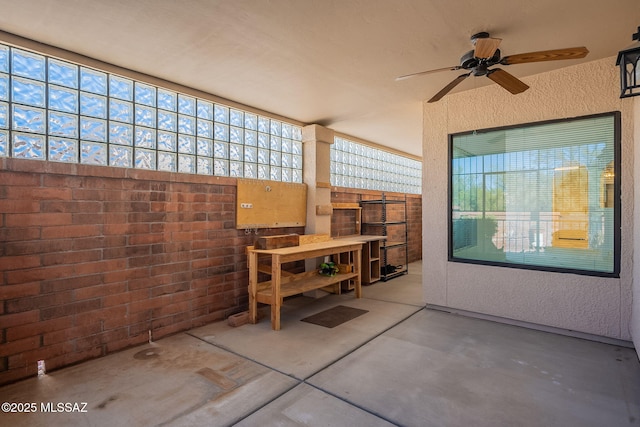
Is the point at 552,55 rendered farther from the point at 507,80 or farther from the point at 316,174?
the point at 316,174

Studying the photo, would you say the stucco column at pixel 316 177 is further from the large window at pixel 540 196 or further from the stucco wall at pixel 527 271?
the large window at pixel 540 196

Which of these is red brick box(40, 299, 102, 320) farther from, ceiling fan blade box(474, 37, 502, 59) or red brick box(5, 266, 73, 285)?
ceiling fan blade box(474, 37, 502, 59)

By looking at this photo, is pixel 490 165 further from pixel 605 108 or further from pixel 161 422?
pixel 161 422

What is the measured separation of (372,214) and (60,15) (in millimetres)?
5516

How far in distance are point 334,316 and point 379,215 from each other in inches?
129

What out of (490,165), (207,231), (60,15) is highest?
(60,15)

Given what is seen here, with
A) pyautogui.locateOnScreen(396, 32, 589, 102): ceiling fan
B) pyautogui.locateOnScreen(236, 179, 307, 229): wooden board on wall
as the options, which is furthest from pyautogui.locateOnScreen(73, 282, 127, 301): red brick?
pyautogui.locateOnScreen(396, 32, 589, 102): ceiling fan

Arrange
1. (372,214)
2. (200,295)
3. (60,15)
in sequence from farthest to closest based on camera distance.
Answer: (372,214) < (200,295) < (60,15)

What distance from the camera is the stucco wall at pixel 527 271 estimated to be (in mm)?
3162

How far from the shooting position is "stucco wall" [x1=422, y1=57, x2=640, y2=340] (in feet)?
10.4

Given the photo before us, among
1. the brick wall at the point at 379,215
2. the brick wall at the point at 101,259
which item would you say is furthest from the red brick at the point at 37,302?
the brick wall at the point at 379,215

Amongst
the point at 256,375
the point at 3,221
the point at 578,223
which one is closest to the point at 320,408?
the point at 256,375

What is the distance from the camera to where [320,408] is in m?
2.19

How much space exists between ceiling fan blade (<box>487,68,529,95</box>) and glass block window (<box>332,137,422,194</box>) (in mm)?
3292
